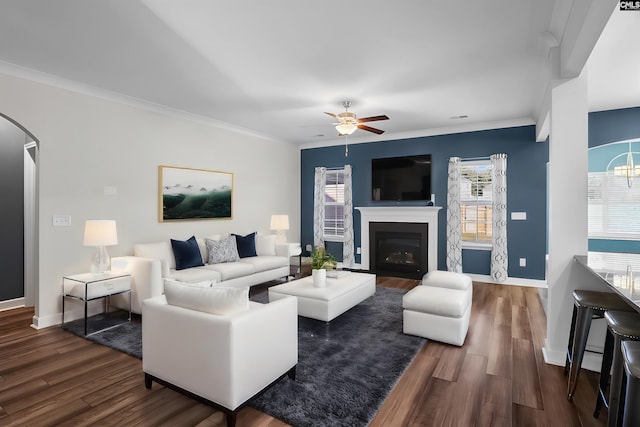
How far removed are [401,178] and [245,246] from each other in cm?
327

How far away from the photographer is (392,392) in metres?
2.44

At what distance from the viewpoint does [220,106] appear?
491 centimetres

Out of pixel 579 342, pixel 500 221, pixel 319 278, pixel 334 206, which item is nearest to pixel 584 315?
pixel 579 342

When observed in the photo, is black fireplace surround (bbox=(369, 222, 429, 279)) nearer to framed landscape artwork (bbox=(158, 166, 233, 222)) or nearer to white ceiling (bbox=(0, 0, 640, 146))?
white ceiling (bbox=(0, 0, 640, 146))

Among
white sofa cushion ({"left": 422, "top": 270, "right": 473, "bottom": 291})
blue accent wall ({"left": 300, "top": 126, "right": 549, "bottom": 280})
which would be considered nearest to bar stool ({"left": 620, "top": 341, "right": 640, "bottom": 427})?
white sofa cushion ({"left": 422, "top": 270, "right": 473, "bottom": 291})

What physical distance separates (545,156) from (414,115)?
2270 millimetres

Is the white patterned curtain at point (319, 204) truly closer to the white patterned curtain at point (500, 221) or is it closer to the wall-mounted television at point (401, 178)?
the wall-mounted television at point (401, 178)

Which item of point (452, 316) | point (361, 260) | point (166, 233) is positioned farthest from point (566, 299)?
point (166, 233)

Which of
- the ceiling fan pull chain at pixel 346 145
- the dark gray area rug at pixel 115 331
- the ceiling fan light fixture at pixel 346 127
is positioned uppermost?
the ceiling fan pull chain at pixel 346 145

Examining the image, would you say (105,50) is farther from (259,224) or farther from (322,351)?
(259,224)

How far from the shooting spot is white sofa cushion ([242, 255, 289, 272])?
5.27 m

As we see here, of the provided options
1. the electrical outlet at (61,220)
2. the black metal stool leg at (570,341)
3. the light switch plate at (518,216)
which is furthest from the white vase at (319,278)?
the light switch plate at (518,216)

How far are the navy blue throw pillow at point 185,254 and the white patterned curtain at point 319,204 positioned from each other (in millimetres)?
3210

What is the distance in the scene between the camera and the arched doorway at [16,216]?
4449 millimetres
